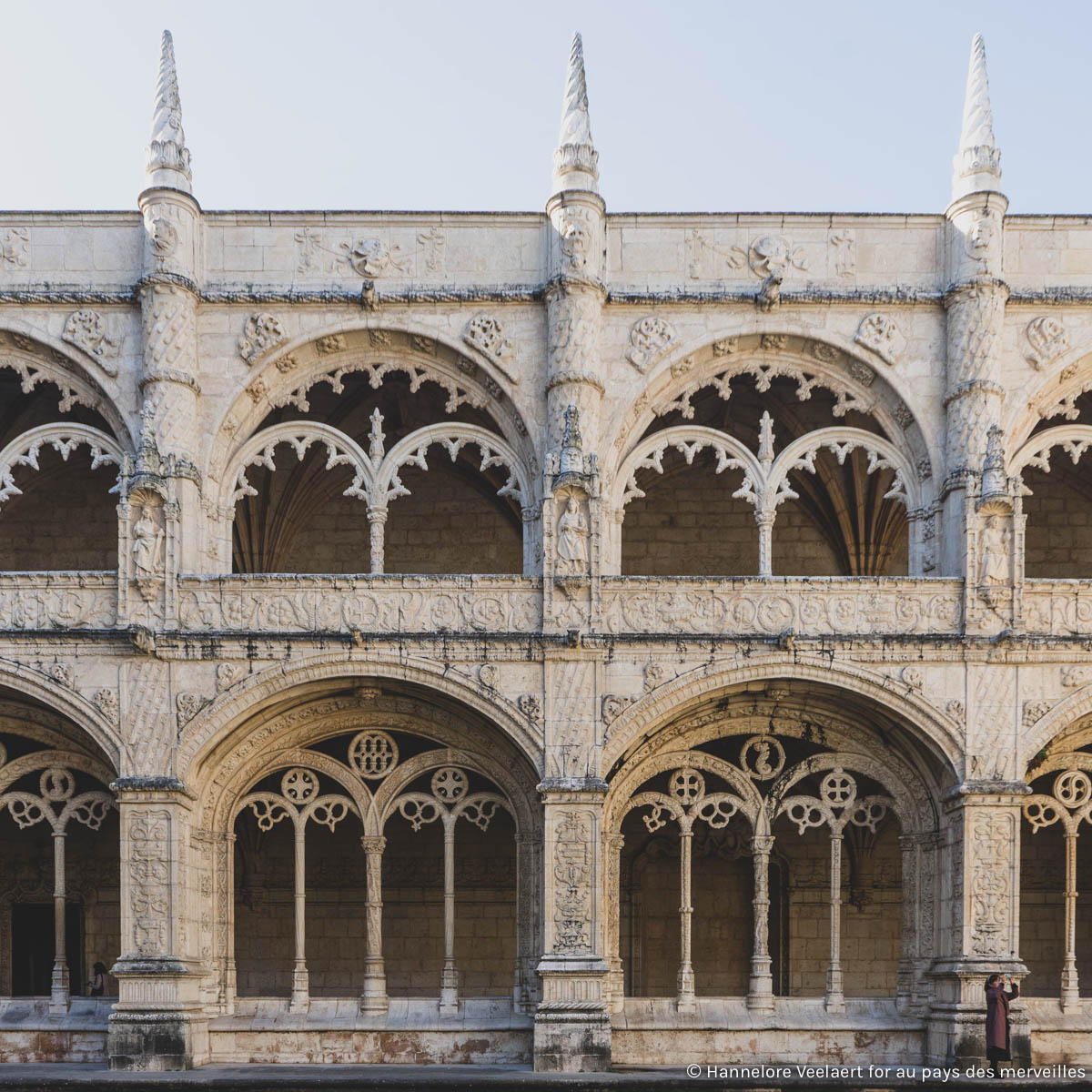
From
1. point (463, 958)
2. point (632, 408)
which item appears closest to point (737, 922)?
point (463, 958)

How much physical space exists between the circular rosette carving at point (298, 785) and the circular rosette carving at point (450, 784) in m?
1.36

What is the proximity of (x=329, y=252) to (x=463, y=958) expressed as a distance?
31.9 feet

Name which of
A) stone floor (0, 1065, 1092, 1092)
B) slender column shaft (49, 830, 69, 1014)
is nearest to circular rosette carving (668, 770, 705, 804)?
stone floor (0, 1065, 1092, 1092)

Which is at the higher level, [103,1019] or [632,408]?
[632,408]

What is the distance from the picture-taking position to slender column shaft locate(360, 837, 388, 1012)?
1359cm

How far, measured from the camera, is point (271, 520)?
57.2 feet

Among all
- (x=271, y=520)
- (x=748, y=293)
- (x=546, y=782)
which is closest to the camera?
(x=546, y=782)

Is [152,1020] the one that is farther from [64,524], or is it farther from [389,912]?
[64,524]

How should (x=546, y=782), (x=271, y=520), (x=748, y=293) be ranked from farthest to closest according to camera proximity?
(x=271, y=520), (x=748, y=293), (x=546, y=782)

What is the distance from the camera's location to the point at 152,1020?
495 inches

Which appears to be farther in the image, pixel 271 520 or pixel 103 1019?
pixel 271 520

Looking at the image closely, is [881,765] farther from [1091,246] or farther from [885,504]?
[1091,246]

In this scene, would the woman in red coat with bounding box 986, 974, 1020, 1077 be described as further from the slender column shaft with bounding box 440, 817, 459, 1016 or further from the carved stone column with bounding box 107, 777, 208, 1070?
the carved stone column with bounding box 107, 777, 208, 1070

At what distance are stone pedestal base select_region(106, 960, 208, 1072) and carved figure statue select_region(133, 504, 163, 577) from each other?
3998 millimetres
